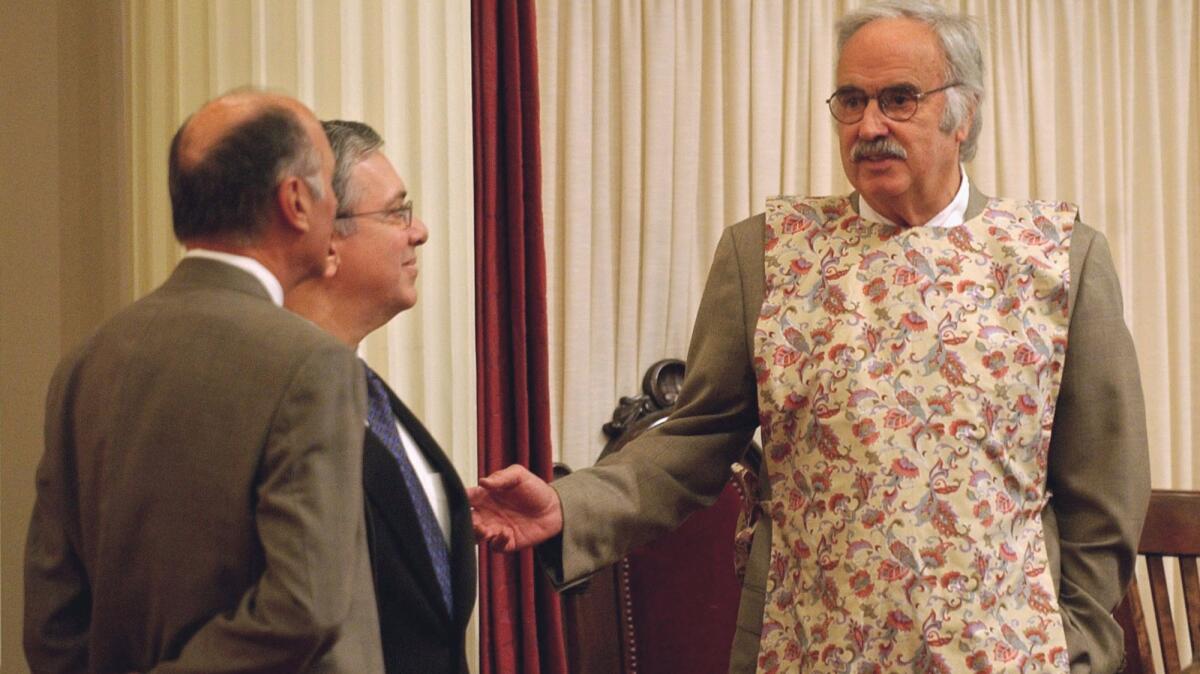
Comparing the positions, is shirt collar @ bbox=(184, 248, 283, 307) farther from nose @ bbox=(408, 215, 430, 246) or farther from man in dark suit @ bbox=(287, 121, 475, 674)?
nose @ bbox=(408, 215, 430, 246)

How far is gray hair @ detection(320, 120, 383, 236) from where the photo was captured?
6.63 ft

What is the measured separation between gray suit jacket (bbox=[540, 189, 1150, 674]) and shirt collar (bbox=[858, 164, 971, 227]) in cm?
2

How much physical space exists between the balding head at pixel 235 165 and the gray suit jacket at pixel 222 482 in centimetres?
5

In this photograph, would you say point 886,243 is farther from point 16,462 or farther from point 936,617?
point 16,462

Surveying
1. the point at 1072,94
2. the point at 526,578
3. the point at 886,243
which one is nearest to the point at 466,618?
Result: the point at 886,243

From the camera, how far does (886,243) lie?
86.2 inches

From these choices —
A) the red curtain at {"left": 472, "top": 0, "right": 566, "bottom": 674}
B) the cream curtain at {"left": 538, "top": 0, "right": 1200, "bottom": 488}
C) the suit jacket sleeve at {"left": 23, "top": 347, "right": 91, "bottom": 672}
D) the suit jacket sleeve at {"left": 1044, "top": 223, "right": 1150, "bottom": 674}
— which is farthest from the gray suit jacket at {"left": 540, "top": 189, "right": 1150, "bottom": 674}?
the cream curtain at {"left": 538, "top": 0, "right": 1200, "bottom": 488}

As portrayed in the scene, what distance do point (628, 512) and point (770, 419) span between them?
0.26 meters

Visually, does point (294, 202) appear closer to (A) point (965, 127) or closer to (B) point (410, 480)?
(B) point (410, 480)

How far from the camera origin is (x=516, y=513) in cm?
214

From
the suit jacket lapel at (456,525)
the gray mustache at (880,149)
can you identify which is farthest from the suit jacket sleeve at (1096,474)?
the suit jacket lapel at (456,525)

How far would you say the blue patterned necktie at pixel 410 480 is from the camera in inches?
68.9

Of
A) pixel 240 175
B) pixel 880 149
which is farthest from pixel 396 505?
pixel 880 149

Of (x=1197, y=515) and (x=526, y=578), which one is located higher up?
(x=1197, y=515)
